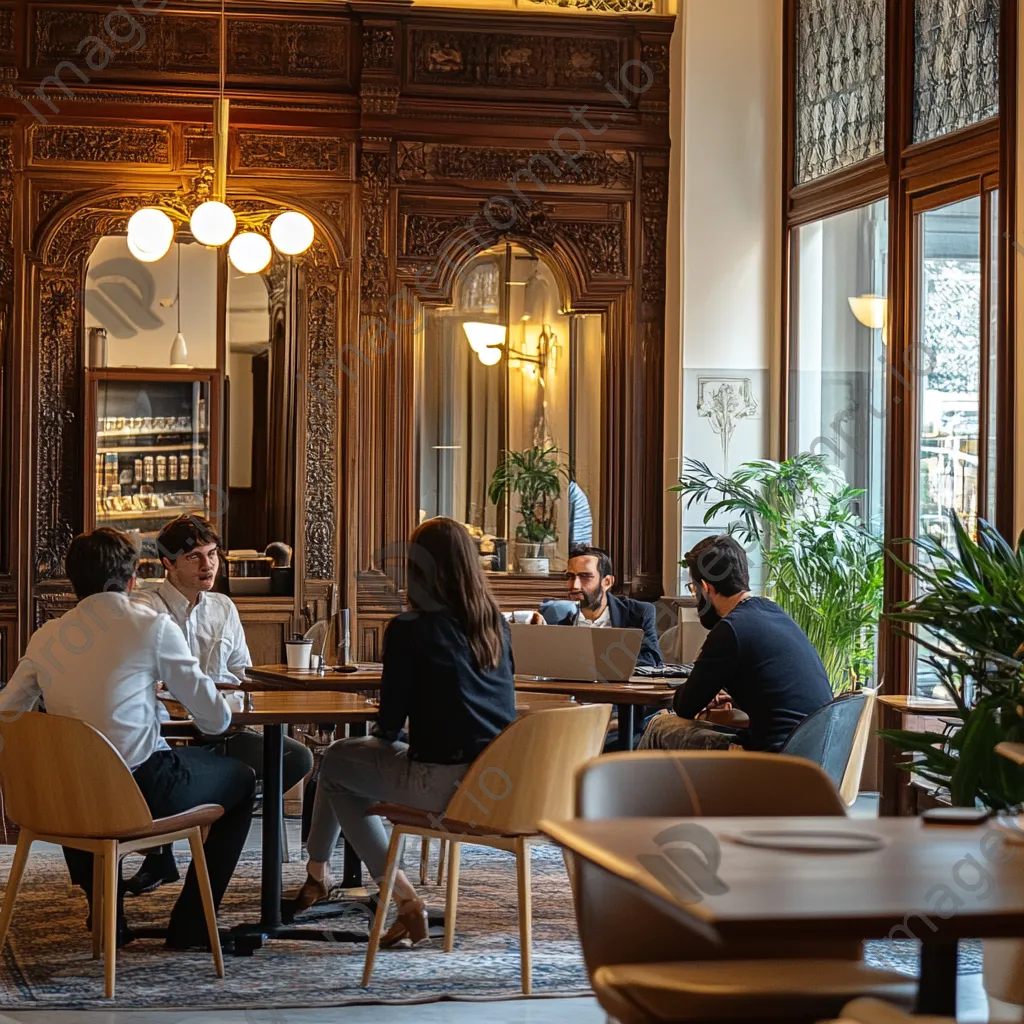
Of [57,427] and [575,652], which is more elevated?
[57,427]

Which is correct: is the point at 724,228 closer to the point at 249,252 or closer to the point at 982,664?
the point at 249,252

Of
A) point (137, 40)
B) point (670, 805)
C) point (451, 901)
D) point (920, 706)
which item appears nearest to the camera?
point (670, 805)

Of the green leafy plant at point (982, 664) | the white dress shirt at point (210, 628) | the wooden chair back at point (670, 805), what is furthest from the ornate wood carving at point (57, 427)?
the wooden chair back at point (670, 805)

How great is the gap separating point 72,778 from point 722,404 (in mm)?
4725

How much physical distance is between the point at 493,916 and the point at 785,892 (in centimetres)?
327

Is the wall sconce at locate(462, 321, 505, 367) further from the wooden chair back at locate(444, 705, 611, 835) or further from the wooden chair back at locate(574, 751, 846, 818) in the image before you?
the wooden chair back at locate(574, 751, 846, 818)

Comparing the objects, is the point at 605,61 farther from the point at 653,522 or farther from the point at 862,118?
the point at 653,522

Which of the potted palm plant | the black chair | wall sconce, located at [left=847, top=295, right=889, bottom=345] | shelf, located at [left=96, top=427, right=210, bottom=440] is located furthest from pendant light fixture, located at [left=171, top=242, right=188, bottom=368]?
the black chair

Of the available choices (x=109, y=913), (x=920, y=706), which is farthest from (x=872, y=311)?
(x=109, y=913)

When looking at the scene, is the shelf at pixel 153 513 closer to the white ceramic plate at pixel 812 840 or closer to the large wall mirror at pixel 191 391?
the large wall mirror at pixel 191 391

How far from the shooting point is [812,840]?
266cm

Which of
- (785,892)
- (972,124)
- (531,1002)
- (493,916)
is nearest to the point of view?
(785,892)

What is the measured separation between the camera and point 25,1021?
414 centimetres

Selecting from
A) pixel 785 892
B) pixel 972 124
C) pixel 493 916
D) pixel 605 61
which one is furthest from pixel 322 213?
pixel 785 892
